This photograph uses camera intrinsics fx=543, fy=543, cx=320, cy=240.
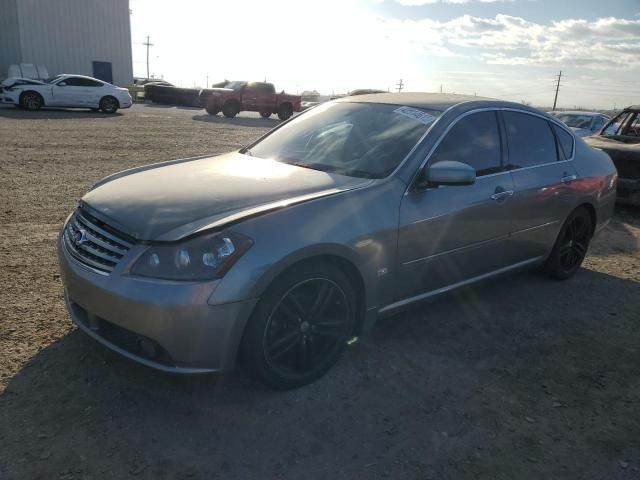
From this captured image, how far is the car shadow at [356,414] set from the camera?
8.29ft

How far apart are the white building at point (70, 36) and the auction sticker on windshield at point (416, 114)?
38.3 meters

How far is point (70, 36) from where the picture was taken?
37.2 m

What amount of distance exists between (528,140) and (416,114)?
3.90ft

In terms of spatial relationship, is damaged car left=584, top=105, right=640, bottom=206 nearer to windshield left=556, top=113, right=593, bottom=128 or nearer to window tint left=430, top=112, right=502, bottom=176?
windshield left=556, top=113, right=593, bottom=128

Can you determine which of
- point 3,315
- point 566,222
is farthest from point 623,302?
point 3,315

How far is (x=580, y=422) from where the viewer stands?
297 cm

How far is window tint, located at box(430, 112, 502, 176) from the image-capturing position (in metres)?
3.75

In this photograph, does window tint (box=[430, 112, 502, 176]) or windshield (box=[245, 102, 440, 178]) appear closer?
windshield (box=[245, 102, 440, 178])

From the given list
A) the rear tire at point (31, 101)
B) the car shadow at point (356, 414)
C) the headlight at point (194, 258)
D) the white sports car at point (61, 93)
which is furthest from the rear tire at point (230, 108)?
the headlight at point (194, 258)

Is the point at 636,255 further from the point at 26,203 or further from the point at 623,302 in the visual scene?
the point at 26,203

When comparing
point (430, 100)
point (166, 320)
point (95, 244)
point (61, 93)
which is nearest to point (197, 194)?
point (95, 244)

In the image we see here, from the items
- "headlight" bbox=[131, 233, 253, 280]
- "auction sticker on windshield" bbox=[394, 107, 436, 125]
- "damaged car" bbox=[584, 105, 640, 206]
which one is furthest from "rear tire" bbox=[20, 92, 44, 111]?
"headlight" bbox=[131, 233, 253, 280]

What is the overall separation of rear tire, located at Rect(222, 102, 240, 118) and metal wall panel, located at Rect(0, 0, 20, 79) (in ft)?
60.5

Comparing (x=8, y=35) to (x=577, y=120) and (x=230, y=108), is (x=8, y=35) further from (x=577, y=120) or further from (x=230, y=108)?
(x=577, y=120)
